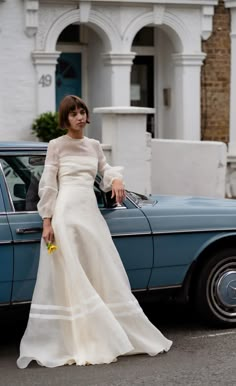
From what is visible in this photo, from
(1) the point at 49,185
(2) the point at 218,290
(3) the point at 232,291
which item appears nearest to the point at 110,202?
(1) the point at 49,185

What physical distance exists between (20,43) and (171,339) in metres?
9.10

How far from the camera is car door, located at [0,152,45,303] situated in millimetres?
6445

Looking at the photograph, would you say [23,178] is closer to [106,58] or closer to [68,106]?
[68,106]

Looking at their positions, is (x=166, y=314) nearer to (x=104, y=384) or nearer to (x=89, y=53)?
(x=104, y=384)

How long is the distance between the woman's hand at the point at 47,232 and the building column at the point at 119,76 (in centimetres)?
966

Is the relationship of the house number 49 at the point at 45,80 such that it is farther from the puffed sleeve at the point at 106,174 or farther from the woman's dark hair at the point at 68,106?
the woman's dark hair at the point at 68,106

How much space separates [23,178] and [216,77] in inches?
416

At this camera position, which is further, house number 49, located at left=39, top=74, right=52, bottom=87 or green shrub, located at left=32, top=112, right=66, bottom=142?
house number 49, located at left=39, top=74, right=52, bottom=87

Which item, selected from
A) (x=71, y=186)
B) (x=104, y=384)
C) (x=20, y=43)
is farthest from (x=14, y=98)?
(x=104, y=384)

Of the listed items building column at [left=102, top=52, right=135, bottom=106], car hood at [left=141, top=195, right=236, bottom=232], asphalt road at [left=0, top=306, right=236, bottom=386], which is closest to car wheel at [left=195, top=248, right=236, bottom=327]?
asphalt road at [left=0, top=306, right=236, bottom=386]

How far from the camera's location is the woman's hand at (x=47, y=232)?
20.7 feet

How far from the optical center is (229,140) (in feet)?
55.0

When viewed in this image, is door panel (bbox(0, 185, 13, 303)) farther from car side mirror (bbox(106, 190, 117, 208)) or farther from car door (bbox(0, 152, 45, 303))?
car side mirror (bbox(106, 190, 117, 208))

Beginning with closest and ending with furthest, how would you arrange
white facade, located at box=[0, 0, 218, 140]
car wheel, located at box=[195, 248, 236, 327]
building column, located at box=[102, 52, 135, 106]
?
car wheel, located at box=[195, 248, 236, 327] → white facade, located at box=[0, 0, 218, 140] → building column, located at box=[102, 52, 135, 106]
